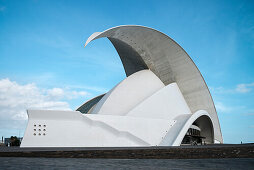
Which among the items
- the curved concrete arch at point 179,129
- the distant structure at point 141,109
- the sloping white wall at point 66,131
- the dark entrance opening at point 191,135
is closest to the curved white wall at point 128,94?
the distant structure at point 141,109

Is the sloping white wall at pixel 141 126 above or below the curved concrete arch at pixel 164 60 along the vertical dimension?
below

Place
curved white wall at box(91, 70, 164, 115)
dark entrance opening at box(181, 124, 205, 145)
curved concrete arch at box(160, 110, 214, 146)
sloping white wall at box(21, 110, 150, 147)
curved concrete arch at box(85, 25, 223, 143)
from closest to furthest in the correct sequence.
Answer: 1. sloping white wall at box(21, 110, 150, 147)
2. curved concrete arch at box(160, 110, 214, 146)
3. curved white wall at box(91, 70, 164, 115)
4. curved concrete arch at box(85, 25, 223, 143)
5. dark entrance opening at box(181, 124, 205, 145)

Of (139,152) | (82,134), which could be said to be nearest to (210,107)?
(82,134)

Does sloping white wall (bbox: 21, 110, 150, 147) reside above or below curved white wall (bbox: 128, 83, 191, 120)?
below

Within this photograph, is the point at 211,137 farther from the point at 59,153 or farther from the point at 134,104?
the point at 59,153

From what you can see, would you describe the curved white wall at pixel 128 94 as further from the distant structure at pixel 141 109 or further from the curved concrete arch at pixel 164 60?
the curved concrete arch at pixel 164 60

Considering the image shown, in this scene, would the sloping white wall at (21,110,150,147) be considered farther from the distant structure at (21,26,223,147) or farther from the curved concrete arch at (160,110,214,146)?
the curved concrete arch at (160,110,214,146)

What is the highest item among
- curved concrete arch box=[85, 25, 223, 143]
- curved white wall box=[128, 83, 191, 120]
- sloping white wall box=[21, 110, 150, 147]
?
curved concrete arch box=[85, 25, 223, 143]

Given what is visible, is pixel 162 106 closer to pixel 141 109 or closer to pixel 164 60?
pixel 141 109

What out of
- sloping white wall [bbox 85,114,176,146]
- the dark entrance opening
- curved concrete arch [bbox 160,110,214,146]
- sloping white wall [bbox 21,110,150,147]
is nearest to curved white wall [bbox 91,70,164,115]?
sloping white wall [bbox 85,114,176,146]
